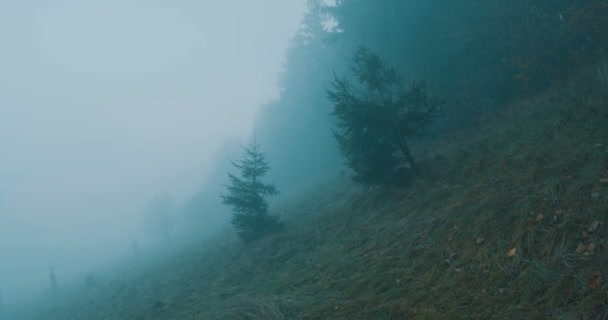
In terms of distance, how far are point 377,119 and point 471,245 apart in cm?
556

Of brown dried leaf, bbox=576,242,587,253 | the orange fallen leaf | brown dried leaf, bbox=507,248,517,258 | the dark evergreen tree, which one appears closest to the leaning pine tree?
the dark evergreen tree

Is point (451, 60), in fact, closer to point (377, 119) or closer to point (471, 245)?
point (377, 119)

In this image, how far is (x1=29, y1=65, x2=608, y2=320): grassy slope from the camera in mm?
3686

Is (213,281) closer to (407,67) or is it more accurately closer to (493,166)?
(493,166)

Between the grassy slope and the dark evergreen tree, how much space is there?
103cm

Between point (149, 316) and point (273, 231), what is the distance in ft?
19.1

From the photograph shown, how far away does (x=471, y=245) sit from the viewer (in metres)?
4.95

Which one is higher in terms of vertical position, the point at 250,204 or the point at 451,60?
the point at 451,60

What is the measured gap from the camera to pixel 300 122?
4306 centimetres

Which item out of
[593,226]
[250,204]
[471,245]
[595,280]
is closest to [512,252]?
[471,245]

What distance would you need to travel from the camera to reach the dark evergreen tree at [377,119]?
32.6 ft

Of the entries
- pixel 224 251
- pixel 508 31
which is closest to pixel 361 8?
pixel 508 31

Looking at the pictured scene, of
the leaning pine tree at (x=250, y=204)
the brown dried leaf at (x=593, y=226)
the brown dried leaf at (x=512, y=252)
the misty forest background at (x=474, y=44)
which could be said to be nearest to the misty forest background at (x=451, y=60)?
the misty forest background at (x=474, y=44)

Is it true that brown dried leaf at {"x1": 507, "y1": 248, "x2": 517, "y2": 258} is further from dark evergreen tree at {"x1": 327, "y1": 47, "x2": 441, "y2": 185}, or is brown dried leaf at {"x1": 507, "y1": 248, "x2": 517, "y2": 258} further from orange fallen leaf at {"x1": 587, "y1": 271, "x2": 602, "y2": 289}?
dark evergreen tree at {"x1": 327, "y1": 47, "x2": 441, "y2": 185}
